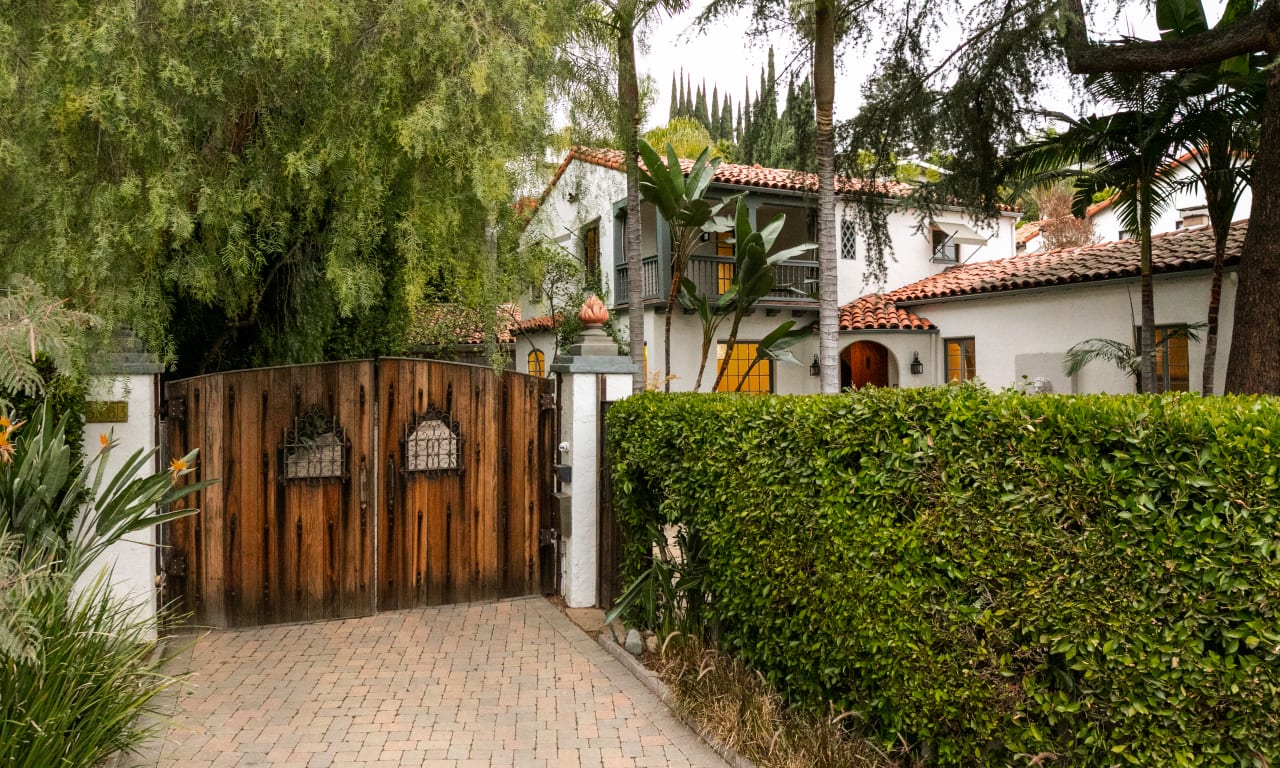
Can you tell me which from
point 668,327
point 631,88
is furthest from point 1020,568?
point 668,327

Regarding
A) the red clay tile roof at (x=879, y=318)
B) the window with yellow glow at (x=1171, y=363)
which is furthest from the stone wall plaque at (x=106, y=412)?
the window with yellow glow at (x=1171, y=363)

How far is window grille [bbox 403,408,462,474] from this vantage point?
6141 mm

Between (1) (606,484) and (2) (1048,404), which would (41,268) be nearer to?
(1) (606,484)

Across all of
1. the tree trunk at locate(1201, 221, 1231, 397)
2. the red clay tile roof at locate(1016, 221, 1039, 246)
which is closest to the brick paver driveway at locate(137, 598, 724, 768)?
the tree trunk at locate(1201, 221, 1231, 397)

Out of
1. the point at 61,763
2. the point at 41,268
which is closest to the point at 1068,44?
the point at 41,268

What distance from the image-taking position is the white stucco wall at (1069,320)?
11.4 m

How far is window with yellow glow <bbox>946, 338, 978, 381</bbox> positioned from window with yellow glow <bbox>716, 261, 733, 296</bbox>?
4.81 m

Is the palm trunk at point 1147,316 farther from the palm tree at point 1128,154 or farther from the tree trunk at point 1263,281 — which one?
the tree trunk at point 1263,281

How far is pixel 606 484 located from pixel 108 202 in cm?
386

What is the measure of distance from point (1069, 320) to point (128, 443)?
44.4 ft

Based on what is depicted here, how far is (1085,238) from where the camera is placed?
79.4 feet

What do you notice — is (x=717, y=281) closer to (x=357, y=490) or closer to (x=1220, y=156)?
(x=1220, y=156)

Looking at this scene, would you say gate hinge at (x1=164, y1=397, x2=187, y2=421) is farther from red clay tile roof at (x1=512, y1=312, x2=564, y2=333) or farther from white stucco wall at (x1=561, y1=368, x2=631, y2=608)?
red clay tile roof at (x1=512, y1=312, x2=564, y2=333)

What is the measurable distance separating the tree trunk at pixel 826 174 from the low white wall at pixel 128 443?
6.29m
